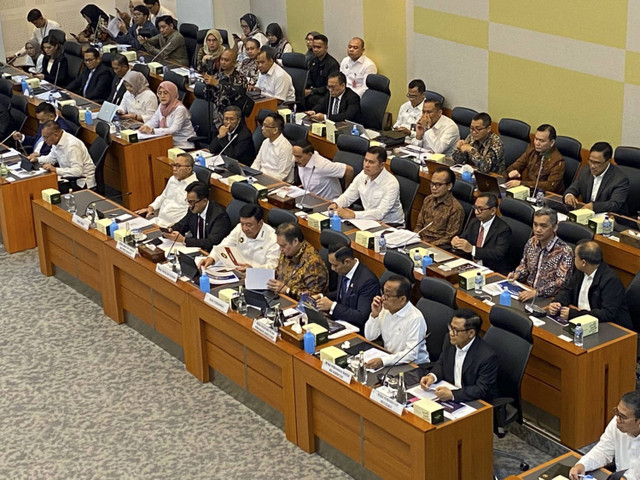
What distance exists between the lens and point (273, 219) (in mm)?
7836

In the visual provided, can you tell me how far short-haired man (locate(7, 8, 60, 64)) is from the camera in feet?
46.7

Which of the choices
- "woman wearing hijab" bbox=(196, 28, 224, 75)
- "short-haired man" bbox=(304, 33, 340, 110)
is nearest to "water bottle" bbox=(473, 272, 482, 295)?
"short-haired man" bbox=(304, 33, 340, 110)

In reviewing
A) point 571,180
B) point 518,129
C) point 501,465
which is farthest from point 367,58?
point 501,465

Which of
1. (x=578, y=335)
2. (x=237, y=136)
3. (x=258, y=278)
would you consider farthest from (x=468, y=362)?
(x=237, y=136)

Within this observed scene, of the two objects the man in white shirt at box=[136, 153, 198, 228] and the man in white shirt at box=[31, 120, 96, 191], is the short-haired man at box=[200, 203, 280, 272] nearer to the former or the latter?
the man in white shirt at box=[136, 153, 198, 228]

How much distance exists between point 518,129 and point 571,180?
0.75 meters

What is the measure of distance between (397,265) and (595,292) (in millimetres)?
1237

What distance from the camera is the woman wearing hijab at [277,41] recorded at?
12773mm

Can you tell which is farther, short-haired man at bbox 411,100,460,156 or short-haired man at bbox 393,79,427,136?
short-haired man at bbox 393,79,427,136

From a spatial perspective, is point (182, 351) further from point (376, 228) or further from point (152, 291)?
point (376, 228)

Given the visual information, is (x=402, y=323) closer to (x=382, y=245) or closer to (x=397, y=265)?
(x=397, y=265)

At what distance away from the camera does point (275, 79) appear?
11.4m

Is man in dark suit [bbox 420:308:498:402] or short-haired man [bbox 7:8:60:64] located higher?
short-haired man [bbox 7:8:60:64]

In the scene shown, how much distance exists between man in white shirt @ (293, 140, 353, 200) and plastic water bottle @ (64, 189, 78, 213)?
1809mm
